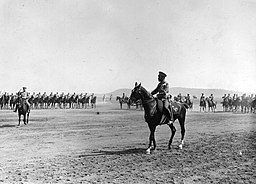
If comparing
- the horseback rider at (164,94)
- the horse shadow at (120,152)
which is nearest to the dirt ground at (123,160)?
the horse shadow at (120,152)

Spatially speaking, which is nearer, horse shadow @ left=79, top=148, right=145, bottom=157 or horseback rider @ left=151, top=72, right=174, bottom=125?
horse shadow @ left=79, top=148, right=145, bottom=157

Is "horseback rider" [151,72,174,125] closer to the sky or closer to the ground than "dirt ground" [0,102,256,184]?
closer to the sky

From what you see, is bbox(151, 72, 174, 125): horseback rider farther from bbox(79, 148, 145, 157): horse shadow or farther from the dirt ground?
bbox(79, 148, 145, 157): horse shadow

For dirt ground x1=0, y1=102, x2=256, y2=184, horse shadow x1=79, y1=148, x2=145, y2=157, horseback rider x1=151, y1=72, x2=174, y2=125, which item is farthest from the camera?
horseback rider x1=151, y1=72, x2=174, y2=125

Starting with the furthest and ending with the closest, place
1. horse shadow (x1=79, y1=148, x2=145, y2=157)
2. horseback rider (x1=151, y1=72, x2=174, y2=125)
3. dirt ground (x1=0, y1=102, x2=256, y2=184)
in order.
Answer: horseback rider (x1=151, y1=72, x2=174, y2=125)
horse shadow (x1=79, y1=148, x2=145, y2=157)
dirt ground (x1=0, y1=102, x2=256, y2=184)

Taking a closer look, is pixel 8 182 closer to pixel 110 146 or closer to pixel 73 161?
pixel 73 161

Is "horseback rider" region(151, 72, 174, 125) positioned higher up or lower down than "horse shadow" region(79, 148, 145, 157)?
higher up

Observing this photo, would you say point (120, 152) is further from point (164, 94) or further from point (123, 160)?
point (164, 94)

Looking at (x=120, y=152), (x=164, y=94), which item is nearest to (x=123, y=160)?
(x=120, y=152)

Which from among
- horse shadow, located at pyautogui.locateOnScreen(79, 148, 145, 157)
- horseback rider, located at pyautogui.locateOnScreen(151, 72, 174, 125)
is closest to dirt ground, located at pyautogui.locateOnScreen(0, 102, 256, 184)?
horse shadow, located at pyautogui.locateOnScreen(79, 148, 145, 157)

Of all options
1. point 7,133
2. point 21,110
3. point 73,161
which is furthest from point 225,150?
point 21,110

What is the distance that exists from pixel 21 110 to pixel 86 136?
647 cm

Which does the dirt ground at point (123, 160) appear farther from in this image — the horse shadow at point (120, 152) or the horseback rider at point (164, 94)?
the horseback rider at point (164, 94)

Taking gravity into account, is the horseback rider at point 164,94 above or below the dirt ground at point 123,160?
above
